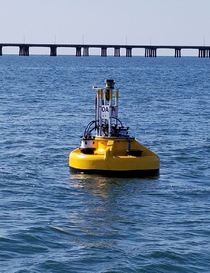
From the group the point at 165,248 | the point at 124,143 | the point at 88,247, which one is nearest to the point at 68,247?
the point at 88,247

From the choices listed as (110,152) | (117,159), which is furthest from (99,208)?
(110,152)

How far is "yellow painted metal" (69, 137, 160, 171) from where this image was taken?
93.9 feet

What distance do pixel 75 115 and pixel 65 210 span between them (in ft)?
99.4

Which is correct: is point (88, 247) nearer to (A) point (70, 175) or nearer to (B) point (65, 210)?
(B) point (65, 210)

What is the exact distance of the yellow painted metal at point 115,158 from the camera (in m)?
28.6

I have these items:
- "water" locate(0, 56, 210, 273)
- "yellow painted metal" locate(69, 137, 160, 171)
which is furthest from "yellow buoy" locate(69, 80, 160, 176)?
"water" locate(0, 56, 210, 273)

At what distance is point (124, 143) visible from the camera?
29141 millimetres

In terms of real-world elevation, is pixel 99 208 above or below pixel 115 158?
below

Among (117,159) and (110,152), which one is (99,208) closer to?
(117,159)

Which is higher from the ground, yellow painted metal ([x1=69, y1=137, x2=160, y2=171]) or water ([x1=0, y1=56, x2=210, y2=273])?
yellow painted metal ([x1=69, y1=137, x2=160, y2=171])

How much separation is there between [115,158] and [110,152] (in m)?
0.27

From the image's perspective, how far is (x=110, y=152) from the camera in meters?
28.7

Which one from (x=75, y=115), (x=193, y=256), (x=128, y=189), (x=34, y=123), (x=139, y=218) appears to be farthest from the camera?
(x=75, y=115)

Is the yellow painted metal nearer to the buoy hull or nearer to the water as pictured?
the buoy hull
